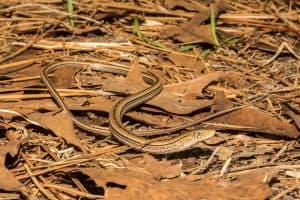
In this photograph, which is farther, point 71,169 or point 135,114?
point 135,114

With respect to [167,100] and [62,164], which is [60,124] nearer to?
[62,164]

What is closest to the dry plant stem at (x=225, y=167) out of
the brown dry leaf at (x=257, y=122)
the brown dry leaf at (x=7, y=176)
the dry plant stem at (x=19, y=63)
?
the brown dry leaf at (x=257, y=122)

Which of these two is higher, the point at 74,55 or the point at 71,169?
the point at 74,55

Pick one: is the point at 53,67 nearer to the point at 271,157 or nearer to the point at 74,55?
the point at 74,55

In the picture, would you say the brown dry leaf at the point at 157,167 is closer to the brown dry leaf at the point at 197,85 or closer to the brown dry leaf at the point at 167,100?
the brown dry leaf at the point at 167,100

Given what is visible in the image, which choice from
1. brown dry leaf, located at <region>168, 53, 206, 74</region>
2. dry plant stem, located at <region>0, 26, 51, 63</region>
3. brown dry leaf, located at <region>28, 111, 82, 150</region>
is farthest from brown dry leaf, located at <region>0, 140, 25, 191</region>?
brown dry leaf, located at <region>168, 53, 206, 74</region>

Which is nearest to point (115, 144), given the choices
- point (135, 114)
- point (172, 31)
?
point (135, 114)

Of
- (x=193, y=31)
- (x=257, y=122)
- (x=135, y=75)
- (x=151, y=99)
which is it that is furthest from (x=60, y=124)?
(x=193, y=31)
